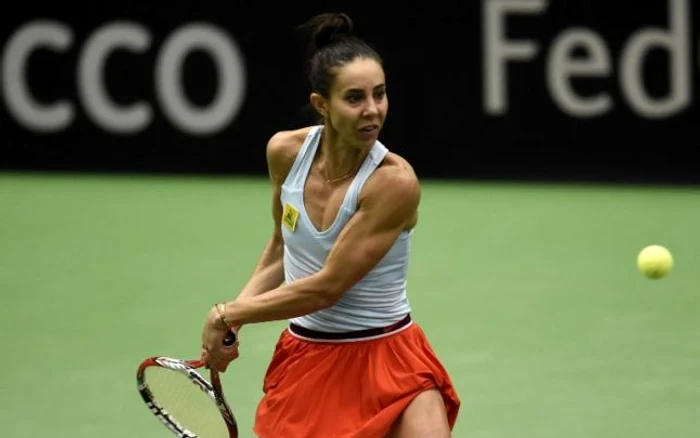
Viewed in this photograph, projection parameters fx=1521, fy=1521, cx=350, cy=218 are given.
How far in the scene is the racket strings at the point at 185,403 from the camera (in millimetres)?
4199

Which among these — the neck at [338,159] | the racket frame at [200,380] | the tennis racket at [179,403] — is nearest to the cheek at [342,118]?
the neck at [338,159]

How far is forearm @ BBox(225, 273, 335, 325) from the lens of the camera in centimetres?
381

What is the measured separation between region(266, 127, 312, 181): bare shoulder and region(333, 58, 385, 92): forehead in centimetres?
33

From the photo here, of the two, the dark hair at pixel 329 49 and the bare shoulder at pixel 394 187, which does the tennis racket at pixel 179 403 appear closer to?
the bare shoulder at pixel 394 187

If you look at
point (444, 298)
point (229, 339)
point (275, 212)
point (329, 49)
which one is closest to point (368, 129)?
point (329, 49)

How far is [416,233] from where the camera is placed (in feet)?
28.8

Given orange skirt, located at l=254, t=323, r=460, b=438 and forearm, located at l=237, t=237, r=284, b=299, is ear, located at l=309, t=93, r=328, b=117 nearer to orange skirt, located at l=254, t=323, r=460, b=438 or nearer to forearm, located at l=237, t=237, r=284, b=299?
forearm, located at l=237, t=237, r=284, b=299

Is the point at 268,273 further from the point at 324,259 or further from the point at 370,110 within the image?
the point at 370,110

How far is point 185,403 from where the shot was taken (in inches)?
167

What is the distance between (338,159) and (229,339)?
0.55m

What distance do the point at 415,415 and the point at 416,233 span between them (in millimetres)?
4935

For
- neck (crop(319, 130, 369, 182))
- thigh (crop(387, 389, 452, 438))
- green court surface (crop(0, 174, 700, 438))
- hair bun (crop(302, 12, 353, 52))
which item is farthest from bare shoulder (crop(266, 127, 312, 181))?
green court surface (crop(0, 174, 700, 438))

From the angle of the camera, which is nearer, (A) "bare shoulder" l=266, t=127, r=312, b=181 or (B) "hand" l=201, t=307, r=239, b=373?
(B) "hand" l=201, t=307, r=239, b=373

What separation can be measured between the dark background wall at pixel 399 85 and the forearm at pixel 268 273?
573cm
